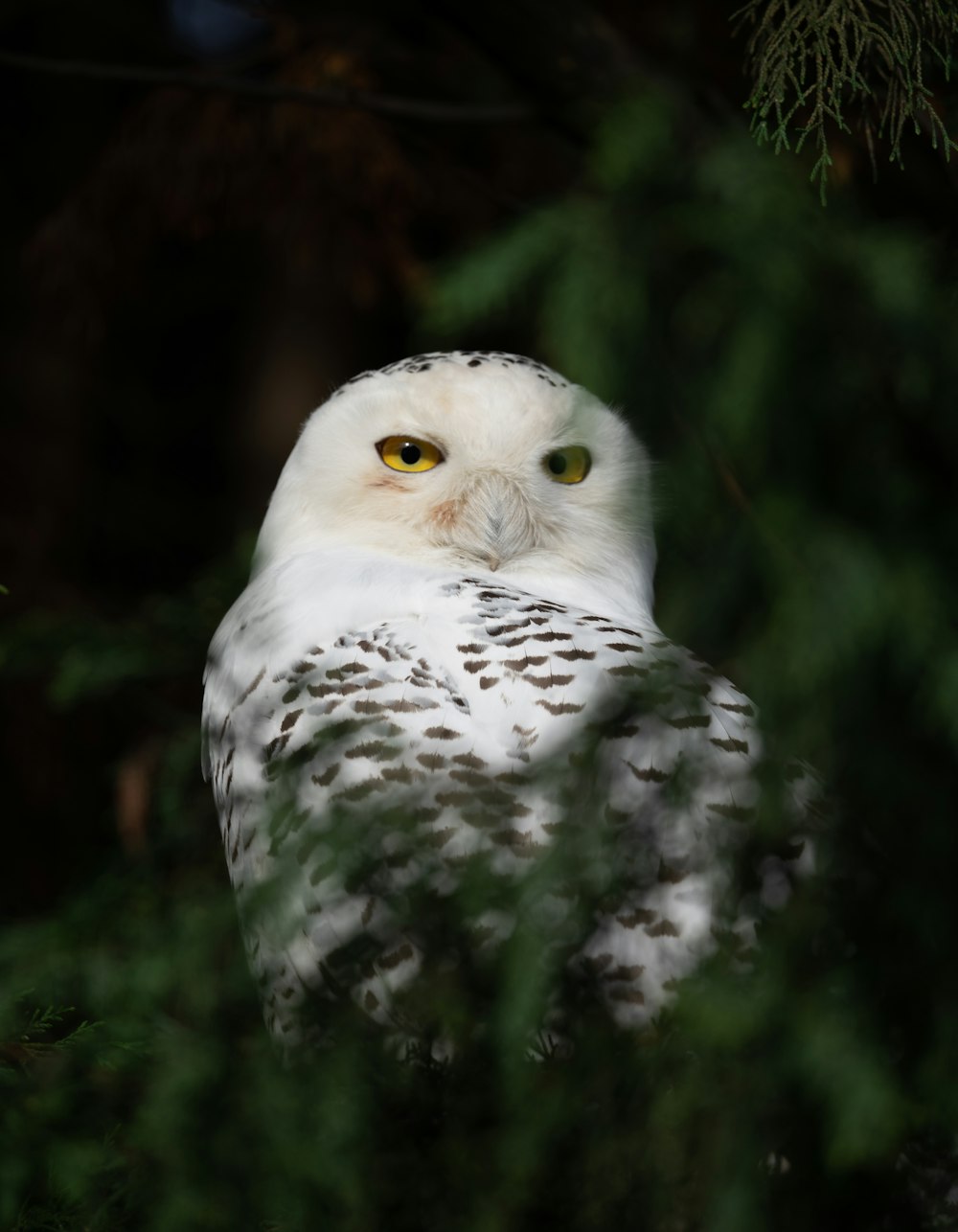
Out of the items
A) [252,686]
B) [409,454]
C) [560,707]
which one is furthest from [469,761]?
[409,454]

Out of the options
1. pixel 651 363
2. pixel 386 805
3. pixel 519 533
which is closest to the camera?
pixel 386 805

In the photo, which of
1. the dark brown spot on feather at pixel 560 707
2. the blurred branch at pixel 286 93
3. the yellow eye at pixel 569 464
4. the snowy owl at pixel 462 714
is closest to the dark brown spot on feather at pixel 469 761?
the snowy owl at pixel 462 714

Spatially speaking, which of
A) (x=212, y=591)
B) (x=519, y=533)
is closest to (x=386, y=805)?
(x=519, y=533)

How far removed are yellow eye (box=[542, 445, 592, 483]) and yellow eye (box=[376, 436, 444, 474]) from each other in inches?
7.2

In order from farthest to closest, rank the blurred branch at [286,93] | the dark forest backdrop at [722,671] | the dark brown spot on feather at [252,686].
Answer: the blurred branch at [286,93], the dark brown spot on feather at [252,686], the dark forest backdrop at [722,671]

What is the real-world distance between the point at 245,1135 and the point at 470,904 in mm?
275

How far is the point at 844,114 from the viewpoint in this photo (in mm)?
2357

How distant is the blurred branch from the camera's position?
112 inches

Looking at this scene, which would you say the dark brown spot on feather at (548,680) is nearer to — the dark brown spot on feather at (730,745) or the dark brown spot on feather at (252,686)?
the dark brown spot on feather at (730,745)

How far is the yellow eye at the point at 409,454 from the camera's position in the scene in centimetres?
223

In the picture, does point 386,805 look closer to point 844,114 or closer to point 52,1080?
point 52,1080

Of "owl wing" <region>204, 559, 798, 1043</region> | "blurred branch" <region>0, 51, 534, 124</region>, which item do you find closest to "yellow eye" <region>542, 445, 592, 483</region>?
"owl wing" <region>204, 559, 798, 1043</region>

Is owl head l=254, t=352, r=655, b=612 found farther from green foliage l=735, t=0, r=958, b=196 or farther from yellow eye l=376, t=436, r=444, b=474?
green foliage l=735, t=0, r=958, b=196

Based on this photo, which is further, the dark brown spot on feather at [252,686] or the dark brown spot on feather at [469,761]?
the dark brown spot on feather at [252,686]
